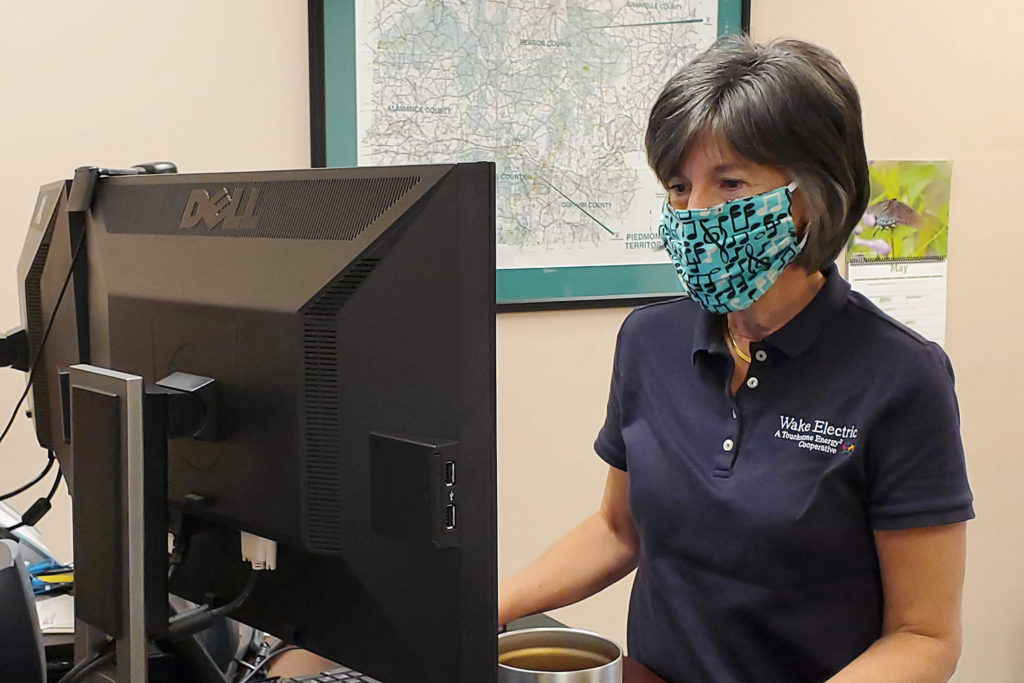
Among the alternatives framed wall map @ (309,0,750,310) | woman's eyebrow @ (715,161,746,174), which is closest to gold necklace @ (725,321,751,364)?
woman's eyebrow @ (715,161,746,174)

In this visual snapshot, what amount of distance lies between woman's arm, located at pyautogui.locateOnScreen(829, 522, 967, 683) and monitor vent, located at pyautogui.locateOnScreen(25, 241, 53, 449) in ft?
3.10

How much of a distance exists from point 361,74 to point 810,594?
1387 mm

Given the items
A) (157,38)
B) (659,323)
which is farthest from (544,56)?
(659,323)

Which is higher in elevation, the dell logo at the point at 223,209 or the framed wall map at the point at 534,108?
the framed wall map at the point at 534,108

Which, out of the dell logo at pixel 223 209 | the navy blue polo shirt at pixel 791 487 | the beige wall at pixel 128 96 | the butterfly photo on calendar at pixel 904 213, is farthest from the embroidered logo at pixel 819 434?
the butterfly photo on calendar at pixel 904 213

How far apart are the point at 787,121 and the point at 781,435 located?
1.19 feet

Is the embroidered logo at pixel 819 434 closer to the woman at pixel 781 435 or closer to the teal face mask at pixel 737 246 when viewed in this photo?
the woman at pixel 781 435

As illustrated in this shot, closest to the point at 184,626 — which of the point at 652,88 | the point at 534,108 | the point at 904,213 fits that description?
the point at 534,108

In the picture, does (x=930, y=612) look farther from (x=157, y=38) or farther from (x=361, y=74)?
(x=157, y=38)

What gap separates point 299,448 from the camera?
84cm

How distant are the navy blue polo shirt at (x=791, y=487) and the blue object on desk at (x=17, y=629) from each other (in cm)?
Answer: 72

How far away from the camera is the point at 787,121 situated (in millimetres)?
1235

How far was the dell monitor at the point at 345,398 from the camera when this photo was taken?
0.77 m

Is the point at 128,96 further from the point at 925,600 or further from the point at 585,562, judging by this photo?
the point at 925,600
